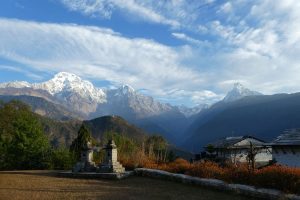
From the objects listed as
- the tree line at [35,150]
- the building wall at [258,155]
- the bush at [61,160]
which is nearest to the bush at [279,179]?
the tree line at [35,150]

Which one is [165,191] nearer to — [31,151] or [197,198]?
[197,198]

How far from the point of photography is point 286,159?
27.5 metres

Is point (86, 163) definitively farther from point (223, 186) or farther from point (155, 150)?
point (155, 150)

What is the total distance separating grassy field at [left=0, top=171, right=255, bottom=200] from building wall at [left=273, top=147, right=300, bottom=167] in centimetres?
1198

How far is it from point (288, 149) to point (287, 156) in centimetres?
53

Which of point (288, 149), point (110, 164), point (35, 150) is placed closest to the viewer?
point (110, 164)

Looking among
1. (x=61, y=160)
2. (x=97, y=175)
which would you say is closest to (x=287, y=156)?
(x=97, y=175)

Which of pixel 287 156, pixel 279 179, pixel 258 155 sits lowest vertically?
pixel 279 179

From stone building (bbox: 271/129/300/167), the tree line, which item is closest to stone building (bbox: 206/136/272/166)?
stone building (bbox: 271/129/300/167)

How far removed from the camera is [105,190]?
16062 mm

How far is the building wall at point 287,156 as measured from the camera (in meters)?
26.4

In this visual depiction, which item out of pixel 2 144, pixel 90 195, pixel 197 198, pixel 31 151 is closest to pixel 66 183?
pixel 90 195

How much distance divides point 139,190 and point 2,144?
2084 centimetres

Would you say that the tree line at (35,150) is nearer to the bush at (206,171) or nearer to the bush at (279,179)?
the bush at (206,171)
